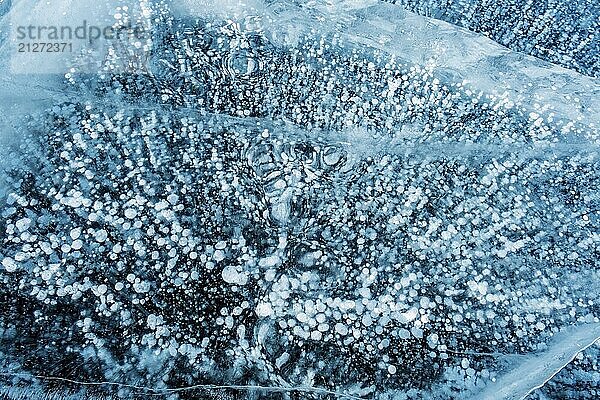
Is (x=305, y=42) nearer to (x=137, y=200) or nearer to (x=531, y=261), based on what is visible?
(x=137, y=200)

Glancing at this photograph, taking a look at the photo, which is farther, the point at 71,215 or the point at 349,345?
the point at 71,215

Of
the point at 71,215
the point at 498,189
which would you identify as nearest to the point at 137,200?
the point at 71,215

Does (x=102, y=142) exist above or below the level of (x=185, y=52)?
below

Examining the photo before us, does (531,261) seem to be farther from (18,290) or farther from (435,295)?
(18,290)

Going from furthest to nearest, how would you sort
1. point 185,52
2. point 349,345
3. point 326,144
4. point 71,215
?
point 185,52
point 326,144
point 71,215
point 349,345

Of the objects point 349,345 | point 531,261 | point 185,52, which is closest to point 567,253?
point 531,261

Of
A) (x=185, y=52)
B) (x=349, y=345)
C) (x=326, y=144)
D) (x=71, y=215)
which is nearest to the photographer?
(x=349, y=345)

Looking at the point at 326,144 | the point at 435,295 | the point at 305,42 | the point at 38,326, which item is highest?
the point at 305,42
